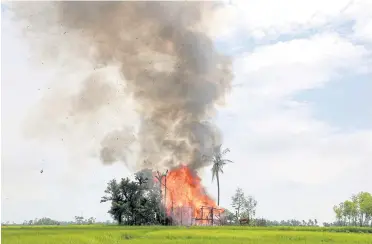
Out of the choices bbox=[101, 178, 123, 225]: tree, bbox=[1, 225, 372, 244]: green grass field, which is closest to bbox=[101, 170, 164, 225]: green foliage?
bbox=[101, 178, 123, 225]: tree

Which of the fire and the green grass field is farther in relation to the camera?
the fire

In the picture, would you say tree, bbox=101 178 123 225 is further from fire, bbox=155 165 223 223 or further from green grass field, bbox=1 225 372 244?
green grass field, bbox=1 225 372 244

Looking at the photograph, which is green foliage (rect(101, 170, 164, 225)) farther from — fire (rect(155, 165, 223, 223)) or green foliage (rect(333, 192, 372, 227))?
green foliage (rect(333, 192, 372, 227))

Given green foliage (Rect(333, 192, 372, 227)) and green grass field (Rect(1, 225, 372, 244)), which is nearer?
green grass field (Rect(1, 225, 372, 244))

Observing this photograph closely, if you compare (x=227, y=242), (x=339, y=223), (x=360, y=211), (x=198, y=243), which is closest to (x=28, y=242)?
(x=198, y=243)

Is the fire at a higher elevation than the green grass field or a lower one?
higher

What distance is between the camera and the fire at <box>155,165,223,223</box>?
7812 centimetres

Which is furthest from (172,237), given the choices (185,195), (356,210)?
(356,210)

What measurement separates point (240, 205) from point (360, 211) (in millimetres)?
30843

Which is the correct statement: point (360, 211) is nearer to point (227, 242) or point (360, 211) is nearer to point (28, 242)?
point (227, 242)

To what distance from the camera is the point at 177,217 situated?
7688 cm

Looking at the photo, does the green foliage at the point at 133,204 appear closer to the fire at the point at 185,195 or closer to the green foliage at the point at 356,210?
the fire at the point at 185,195

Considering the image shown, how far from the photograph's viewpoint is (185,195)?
7881 cm

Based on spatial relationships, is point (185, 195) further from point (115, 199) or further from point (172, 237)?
point (172, 237)
